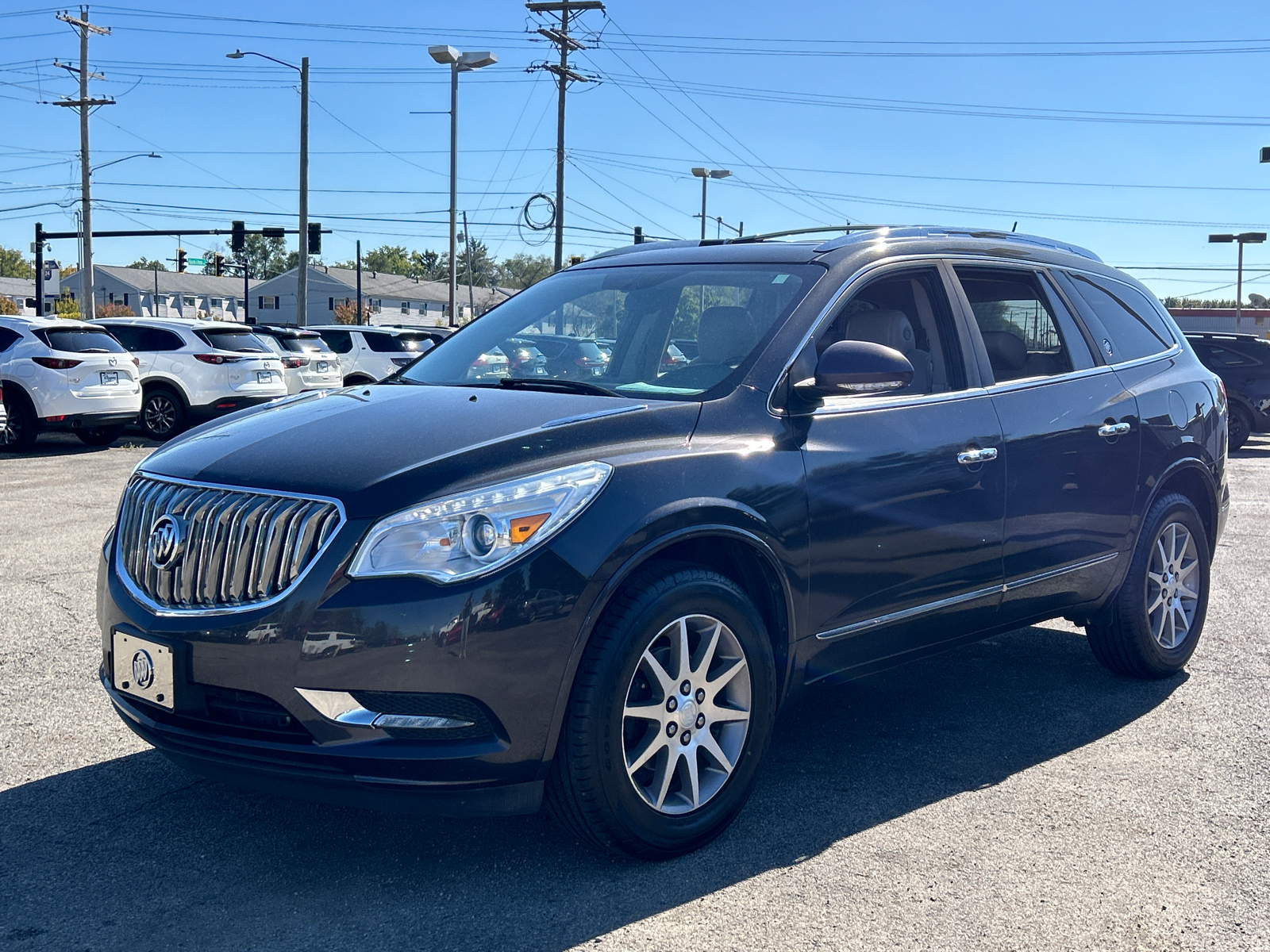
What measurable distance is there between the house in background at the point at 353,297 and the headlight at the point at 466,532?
10466 centimetres

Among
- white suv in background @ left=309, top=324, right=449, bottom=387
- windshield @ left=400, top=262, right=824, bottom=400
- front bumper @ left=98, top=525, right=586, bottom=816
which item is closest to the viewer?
front bumper @ left=98, top=525, right=586, bottom=816

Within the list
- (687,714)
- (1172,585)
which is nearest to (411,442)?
(687,714)

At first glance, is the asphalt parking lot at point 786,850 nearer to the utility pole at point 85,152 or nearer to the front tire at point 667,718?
the front tire at point 667,718

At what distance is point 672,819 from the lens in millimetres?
3428

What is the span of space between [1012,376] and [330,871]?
3.00 meters

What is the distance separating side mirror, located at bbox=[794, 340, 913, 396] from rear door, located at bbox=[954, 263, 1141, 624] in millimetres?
832

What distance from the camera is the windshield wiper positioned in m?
3.92

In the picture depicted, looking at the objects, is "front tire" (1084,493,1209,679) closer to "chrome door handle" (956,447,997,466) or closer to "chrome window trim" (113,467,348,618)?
"chrome door handle" (956,447,997,466)

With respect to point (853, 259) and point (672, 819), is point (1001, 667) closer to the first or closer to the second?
point (853, 259)

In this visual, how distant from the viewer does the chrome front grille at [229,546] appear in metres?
3.07

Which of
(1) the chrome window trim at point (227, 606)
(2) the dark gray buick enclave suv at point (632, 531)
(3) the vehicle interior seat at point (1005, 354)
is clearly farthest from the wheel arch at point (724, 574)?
(3) the vehicle interior seat at point (1005, 354)

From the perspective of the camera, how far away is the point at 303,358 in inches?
779

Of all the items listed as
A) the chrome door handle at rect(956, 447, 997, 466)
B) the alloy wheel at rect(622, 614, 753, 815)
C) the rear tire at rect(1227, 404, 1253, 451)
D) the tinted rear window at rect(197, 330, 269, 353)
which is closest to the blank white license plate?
the alloy wheel at rect(622, 614, 753, 815)

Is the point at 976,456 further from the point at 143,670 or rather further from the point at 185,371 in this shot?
the point at 185,371
